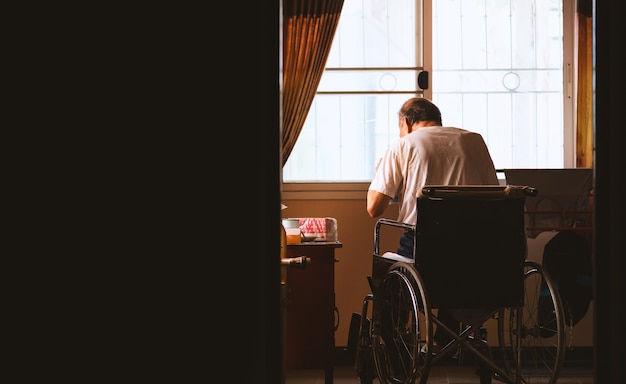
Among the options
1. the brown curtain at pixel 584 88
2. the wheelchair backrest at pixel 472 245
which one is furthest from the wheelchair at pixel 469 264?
the brown curtain at pixel 584 88

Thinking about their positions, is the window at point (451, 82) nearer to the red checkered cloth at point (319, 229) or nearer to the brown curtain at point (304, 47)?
the brown curtain at point (304, 47)

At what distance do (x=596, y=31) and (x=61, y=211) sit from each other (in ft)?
4.36

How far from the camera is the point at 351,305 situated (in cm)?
457

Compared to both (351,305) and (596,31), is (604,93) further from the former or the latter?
(351,305)

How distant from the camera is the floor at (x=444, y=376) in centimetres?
398

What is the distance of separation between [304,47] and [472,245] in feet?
6.13

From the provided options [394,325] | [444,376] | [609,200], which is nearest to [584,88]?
[444,376]

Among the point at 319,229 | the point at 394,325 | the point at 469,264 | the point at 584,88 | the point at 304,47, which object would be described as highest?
the point at 304,47

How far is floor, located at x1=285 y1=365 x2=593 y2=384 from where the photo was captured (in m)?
3.98

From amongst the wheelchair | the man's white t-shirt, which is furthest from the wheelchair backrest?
the man's white t-shirt

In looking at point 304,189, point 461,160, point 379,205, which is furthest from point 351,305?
point 461,160

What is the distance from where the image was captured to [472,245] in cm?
314

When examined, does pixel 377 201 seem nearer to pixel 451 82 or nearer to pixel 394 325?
pixel 394 325

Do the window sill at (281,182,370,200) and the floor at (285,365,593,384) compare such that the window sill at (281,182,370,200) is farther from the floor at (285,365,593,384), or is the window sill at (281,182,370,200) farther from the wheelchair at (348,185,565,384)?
the wheelchair at (348,185,565,384)
